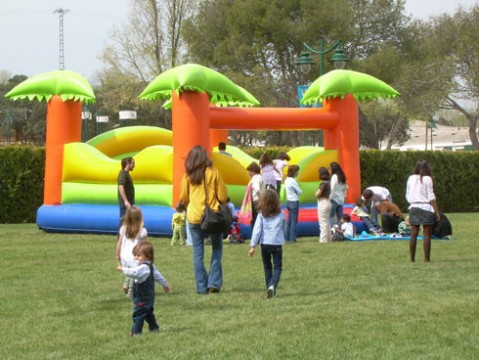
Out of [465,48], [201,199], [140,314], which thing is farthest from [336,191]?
[465,48]

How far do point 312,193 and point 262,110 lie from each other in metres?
2.02

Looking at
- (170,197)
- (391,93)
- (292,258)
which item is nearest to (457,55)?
(391,93)

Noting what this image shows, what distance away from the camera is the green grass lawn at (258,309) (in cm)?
746

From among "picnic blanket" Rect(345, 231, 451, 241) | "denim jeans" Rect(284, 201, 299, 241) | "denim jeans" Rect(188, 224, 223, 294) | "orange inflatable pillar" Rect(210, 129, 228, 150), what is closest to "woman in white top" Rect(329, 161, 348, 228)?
"picnic blanket" Rect(345, 231, 451, 241)

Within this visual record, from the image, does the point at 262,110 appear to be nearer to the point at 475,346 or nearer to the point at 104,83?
the point at 475,346

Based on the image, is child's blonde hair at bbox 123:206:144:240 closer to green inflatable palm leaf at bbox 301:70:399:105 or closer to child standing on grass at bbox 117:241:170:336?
child standing on grass at bbox 117:241:170:336

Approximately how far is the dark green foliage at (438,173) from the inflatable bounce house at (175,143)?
8.08 meters

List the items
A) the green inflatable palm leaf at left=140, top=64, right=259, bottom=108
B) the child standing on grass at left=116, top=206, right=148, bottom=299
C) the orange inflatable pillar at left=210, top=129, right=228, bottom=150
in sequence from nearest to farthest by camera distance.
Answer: the child standing on grass at left=116, top=206, right=148, bottom=299
the green inflatable palm leaf at left=140, top=64, right=259, bottom=108
the orange inflatable pillar at left=210, top=129, right=228, bottom=150

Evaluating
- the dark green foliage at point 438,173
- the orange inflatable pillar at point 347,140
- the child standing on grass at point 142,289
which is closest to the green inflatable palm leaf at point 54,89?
the orange inflatable pillar at point 347,140

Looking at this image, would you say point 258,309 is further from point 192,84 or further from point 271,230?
point 192,84

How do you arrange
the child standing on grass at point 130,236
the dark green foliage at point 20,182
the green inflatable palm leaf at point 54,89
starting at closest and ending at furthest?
the child standing on grass at point 130,236
the green inflatable palm leaf at point 54,89
the dark green foliage at point 20,182

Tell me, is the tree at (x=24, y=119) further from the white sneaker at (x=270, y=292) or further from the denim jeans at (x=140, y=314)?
the denim jeans at (x=140, y=314)

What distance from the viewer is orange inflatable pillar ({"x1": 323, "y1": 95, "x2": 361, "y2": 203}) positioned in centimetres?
2025

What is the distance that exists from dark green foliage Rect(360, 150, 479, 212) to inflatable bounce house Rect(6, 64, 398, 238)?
8079 millimetres
